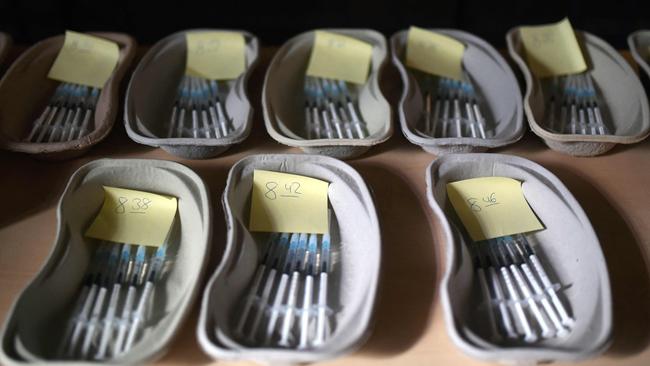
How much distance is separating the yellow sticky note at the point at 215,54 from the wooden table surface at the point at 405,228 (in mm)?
95

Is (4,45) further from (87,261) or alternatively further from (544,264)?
(544,264)

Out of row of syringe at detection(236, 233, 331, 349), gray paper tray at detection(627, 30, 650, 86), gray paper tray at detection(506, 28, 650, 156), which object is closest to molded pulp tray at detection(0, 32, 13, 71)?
row of syringe at detection(236, 233, 331, 349)

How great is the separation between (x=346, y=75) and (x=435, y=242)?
322 millimetres

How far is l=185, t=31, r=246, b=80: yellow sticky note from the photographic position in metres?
0.88

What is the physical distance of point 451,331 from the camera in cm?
55

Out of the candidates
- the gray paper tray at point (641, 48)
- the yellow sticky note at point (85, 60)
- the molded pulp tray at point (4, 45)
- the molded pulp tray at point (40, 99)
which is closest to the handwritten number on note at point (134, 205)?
the molded pulp tray at point (40, 99)

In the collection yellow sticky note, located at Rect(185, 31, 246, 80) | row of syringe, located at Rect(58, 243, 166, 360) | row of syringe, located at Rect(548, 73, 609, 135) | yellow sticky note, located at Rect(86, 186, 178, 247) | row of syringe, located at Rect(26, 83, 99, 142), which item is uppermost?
yellow sticky note, located at Rect(185, 31, 246, 80)

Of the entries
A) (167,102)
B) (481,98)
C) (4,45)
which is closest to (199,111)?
(167,102)

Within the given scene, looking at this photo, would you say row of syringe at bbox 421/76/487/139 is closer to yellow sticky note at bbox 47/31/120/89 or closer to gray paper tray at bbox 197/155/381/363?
gray paper tray at bbox 197/155/381/363

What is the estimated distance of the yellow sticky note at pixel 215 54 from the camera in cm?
88

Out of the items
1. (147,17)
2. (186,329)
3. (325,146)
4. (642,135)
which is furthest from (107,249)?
(642,135)

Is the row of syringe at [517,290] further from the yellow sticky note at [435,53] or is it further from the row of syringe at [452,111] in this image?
the yellow sticky note at [435,53]

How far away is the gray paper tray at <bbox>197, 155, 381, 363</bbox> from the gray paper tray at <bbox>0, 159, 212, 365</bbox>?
0.10 ft

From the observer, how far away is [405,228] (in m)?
0.70
